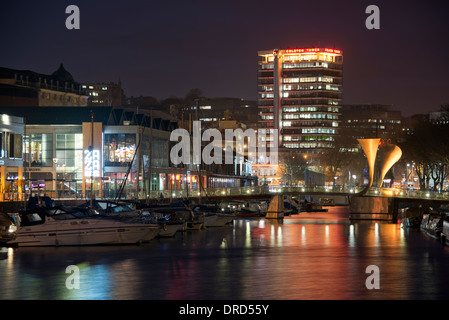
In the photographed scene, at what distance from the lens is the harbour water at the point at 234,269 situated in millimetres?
40406

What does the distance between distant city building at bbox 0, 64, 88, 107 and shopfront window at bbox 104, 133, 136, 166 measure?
3814cm

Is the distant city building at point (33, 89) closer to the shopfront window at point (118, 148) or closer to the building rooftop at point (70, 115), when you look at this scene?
the building rooftop at point (70, 115)

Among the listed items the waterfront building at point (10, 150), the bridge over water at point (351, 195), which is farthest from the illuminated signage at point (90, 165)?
the waterfront building at point (10, 150)

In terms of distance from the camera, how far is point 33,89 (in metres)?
168

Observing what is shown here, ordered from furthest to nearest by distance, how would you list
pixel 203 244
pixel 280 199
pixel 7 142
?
pixel 280 199 → pixel 7 142 → pixel 203 244

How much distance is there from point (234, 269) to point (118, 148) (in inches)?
2774

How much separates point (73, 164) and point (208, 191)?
22345 millimetres

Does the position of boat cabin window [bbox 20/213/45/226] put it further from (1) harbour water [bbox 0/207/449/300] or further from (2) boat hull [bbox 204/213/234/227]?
(2) boat hull [bbox 204/213/234/227]

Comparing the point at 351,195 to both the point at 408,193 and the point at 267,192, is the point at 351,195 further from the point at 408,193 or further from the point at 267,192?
the point at 267,192

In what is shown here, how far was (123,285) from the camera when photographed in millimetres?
42750

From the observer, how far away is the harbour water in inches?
1591
